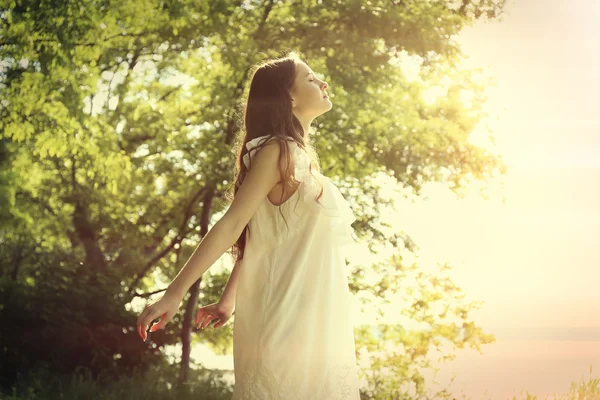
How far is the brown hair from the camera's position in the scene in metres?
2.36

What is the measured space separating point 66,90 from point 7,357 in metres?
3.20

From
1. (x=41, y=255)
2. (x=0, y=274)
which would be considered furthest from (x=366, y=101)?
(x=0, y=274)

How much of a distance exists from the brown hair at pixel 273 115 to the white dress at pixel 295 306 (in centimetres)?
5

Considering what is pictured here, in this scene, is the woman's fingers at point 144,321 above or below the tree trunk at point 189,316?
below

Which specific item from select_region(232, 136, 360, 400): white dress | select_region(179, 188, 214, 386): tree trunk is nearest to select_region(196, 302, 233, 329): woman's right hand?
select_region(232, 136, 360, 400): white dress

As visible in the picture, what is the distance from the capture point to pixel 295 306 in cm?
225

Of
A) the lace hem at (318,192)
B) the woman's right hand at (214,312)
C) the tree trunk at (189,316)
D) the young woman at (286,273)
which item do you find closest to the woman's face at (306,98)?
the young woman at (286,273)

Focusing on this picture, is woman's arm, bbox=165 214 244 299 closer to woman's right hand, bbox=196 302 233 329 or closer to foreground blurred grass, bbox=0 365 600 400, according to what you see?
woman's right hand, bbox=196 302 233 329

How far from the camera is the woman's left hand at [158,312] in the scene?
2008 mm

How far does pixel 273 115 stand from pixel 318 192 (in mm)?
314

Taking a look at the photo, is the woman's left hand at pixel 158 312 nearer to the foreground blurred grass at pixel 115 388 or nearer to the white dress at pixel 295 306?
the white dress at pixel 295 306

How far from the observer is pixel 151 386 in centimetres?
798

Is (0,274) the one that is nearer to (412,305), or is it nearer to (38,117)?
(38,117)

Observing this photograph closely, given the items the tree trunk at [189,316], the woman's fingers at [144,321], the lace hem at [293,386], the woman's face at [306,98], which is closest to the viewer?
the woman's fingers at [144,321]
